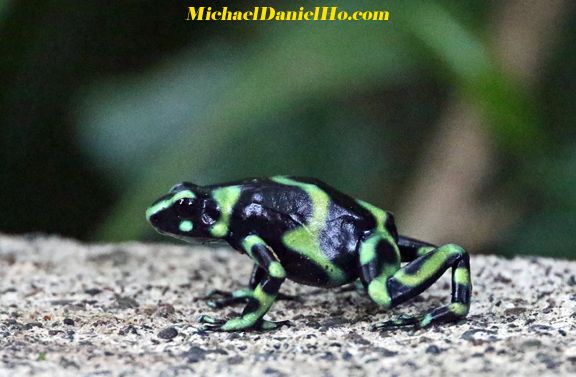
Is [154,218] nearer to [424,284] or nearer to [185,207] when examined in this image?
[185,207]

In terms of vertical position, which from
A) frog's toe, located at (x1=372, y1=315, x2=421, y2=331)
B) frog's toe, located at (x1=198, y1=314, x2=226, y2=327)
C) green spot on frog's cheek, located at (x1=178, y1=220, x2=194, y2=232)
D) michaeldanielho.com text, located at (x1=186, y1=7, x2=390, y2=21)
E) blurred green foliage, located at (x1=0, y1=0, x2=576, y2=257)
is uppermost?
michaeldanielho.com text, located at (x1=186, y1=7, x2=390, y2=21)

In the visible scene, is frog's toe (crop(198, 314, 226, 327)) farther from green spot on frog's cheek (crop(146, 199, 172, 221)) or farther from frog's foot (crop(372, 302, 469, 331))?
frog's foot (crop(372, 302, 469, 331))

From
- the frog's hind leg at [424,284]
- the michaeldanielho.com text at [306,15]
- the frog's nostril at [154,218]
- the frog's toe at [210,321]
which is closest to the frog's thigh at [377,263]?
the frog's hind leg at [424,284]

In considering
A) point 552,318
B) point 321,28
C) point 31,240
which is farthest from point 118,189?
point 552,318

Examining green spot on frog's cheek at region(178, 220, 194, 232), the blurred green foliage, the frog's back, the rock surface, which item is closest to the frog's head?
green spot on frog's cheek at region(178, 220, 194, 232)

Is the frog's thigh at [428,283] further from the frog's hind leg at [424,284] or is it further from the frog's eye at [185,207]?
the frog's eye at [185,207]
